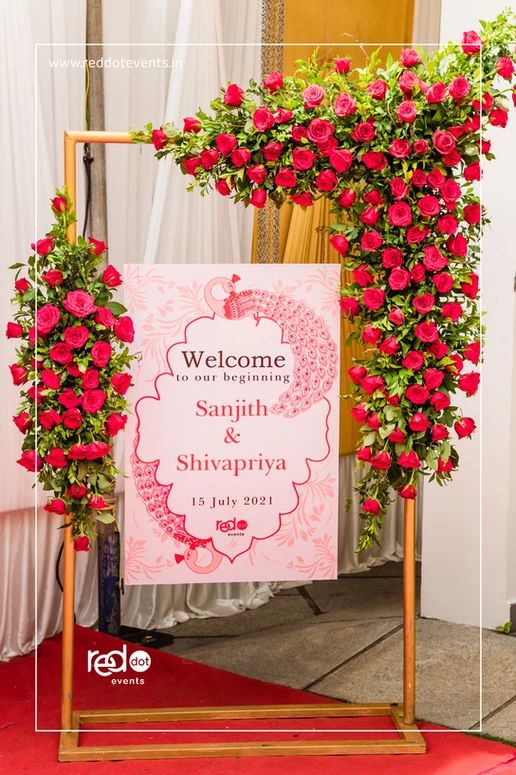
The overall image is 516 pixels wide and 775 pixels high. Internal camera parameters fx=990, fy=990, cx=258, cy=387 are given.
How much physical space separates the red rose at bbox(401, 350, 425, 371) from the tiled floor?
1101mm

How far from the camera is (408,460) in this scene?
8.89 feet

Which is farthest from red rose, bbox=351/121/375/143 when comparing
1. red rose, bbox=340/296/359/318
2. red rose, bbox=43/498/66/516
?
red rose, bbox=43/498/66/516

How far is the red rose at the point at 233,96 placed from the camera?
2674 millimetres

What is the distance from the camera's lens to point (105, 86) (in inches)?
138

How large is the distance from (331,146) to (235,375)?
0.70 metres

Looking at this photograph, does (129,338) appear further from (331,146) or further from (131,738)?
(131,738)

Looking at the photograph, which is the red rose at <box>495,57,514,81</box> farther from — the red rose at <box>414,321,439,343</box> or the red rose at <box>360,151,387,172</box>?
the red rose at <box>414,321,439,343</box>

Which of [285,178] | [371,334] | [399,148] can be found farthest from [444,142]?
[371,334]

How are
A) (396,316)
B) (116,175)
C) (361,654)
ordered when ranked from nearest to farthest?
(396,316), (361,654), (116,175)

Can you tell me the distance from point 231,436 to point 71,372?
51 centimetres

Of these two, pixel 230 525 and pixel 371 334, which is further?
pixel 230 525

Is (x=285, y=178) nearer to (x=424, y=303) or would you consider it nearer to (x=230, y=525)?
(x=424, y=303)

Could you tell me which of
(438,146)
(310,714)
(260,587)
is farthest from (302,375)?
(260,587)

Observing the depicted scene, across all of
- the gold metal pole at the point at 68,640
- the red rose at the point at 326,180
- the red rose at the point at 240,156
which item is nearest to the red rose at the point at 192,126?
the red rose at the point at 240,156
